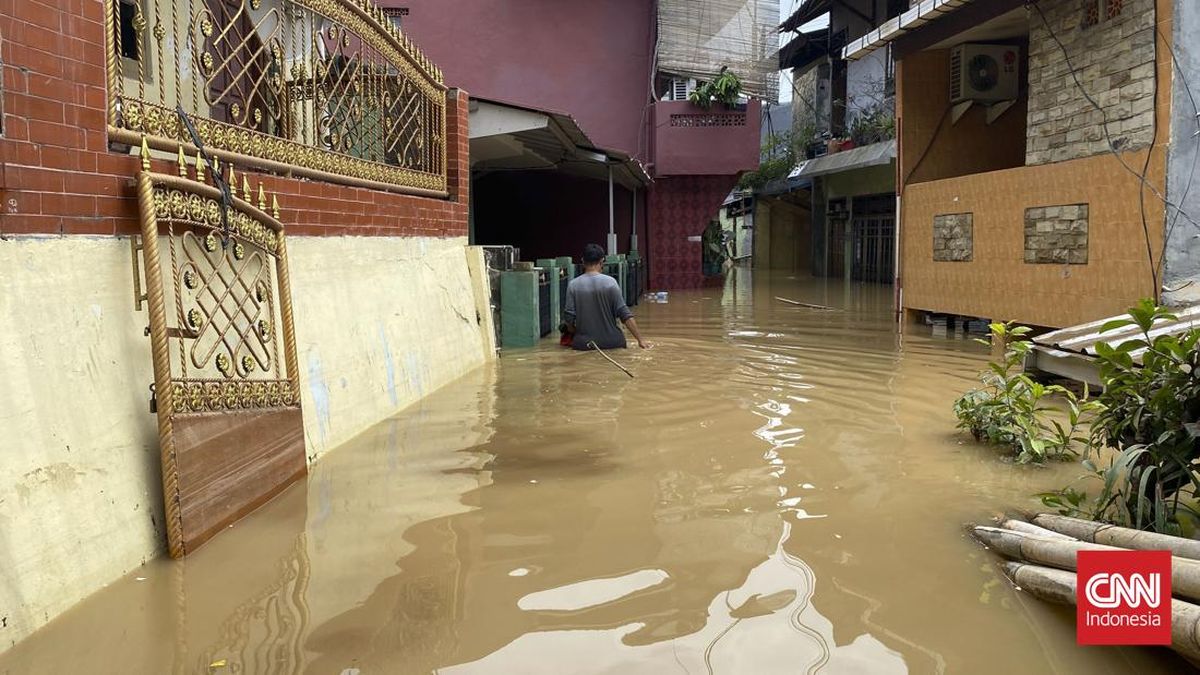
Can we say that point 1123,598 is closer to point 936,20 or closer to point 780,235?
point 936,20

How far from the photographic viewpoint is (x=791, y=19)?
85.4ft

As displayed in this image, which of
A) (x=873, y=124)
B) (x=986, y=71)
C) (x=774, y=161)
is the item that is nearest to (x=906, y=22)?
(x=986, y=71)

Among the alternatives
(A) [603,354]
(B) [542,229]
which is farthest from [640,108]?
(A) [603,354]

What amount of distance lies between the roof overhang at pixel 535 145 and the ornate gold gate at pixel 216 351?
6969 mm

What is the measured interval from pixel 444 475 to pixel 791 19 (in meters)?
24.4

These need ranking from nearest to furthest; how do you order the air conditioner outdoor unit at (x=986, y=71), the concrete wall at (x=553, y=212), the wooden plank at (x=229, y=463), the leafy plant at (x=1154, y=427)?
the leafy plant at (x=1154, y=427) < the wooden plank at (x=229, y=463) < the air conditioner outdoor unit at (x=986, y=71) < the concrete wall at (x=553, y=212)

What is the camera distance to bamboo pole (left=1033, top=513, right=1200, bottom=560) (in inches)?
114

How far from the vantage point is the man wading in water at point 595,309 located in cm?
908

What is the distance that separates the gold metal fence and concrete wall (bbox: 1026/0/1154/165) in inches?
259

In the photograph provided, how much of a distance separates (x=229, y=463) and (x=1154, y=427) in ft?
12.8

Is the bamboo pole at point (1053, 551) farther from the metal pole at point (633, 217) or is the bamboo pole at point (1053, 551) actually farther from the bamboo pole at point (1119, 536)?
the metal pole at point (633, 217)

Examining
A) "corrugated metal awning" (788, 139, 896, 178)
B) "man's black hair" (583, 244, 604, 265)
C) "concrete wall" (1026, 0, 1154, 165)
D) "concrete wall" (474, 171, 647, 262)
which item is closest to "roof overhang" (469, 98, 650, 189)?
"concrete wall" (474, 171, 647, 262)

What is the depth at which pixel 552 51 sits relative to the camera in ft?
65.1

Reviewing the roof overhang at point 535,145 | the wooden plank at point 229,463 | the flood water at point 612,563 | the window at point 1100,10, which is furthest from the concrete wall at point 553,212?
the wooden plank at point 229,463
